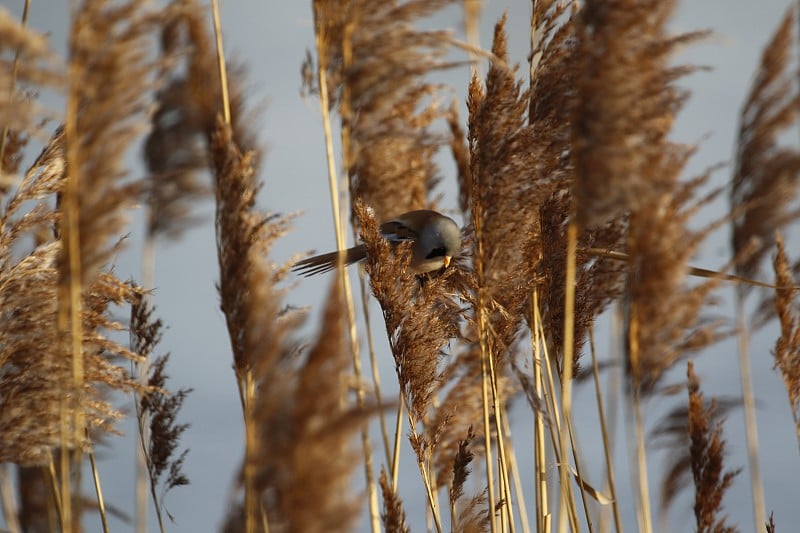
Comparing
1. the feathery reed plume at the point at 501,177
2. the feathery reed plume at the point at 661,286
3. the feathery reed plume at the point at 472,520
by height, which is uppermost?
the feathery reed plume at the point at 501,177

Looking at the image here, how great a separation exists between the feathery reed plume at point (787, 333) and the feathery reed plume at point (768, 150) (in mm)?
660

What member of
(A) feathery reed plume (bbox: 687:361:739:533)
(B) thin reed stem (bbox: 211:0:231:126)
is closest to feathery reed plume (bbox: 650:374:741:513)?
(A) feathery reed plume (bbox: 687:361:739:533)

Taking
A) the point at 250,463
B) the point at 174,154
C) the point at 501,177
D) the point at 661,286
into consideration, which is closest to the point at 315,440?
the point at 250,463

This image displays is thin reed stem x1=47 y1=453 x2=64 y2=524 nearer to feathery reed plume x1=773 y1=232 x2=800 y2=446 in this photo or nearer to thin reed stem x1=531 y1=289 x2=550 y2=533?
thin reed stem x1=531 y1=289 x2=550 y2=533

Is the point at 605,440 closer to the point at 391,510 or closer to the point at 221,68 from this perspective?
the point at 391,510

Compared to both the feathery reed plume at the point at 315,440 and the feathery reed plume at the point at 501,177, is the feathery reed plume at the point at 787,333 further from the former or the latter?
the feathery reed plume at the point at 315,440

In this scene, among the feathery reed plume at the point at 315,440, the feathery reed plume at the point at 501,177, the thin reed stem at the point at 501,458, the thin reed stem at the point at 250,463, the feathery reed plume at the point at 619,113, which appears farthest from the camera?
the thin reed stem at the point at 501,458

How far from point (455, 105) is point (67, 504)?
128 inches

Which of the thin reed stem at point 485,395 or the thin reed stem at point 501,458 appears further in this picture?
the thin reed stem at point 501,458

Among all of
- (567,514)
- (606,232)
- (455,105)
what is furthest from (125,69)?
(455,105)

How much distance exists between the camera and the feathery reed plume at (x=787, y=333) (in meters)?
3.51

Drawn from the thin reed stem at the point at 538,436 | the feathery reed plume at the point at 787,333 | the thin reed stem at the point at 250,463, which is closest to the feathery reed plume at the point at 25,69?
the thin reed stem at the point at 250,463

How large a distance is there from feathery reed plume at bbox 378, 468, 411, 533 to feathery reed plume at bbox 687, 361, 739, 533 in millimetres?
960

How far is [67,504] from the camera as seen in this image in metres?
2.09
